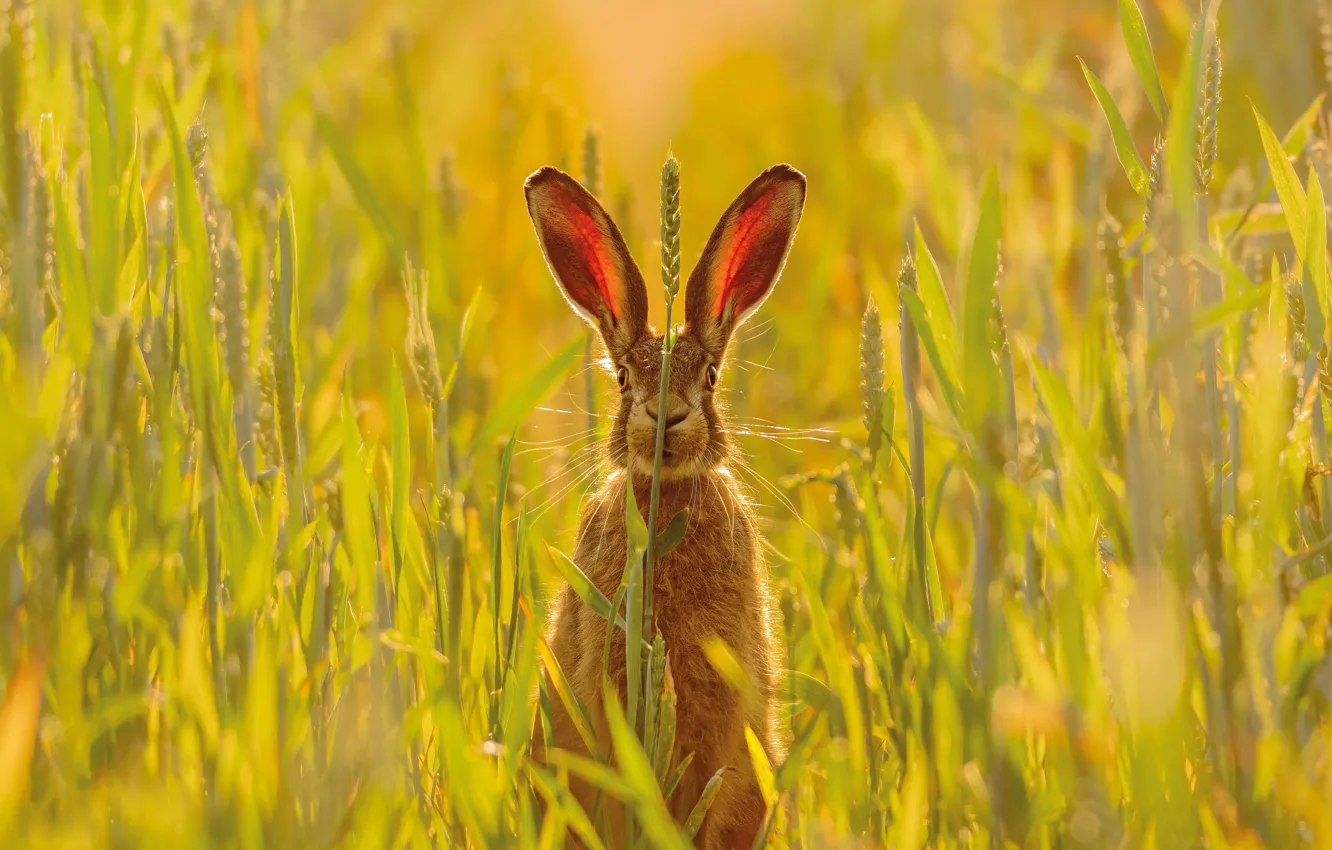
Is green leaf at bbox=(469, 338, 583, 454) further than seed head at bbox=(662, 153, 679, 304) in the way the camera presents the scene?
Yes

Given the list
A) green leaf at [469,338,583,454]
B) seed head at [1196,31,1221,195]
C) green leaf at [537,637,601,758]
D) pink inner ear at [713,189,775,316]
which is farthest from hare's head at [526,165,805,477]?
seed head at [1196,31,1221,195]

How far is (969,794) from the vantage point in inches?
83.0

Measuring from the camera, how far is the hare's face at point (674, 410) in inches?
119

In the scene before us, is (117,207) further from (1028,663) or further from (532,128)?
(532,128)

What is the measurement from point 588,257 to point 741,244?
1.19 ft

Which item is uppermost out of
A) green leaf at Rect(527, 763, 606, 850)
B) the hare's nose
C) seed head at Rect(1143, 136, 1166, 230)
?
seed head at Rect(1143, 136, 1166, 230)

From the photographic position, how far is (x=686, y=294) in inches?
126

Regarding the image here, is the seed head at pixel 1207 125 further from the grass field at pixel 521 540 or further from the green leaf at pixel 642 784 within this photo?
the green leaf at pixel 642 784

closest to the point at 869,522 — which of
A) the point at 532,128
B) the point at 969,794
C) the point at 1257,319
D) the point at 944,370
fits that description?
the point at 944,370

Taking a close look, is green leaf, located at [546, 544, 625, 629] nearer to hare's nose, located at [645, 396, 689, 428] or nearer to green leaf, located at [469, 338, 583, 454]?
green leaf, located at [469, 338, 583, 454]

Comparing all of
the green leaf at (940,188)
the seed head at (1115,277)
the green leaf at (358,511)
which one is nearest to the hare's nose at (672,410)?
the green leaf at (358,511)

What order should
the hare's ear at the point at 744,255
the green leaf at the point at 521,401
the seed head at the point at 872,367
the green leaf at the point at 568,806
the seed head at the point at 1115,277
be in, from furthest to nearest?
the hare's ear at the point at 744,255 < the green leaf at the point at 521,401 < the seed head at the point at 1115,277 < the seed head at the point at 872,367 < the green leaf at the point at 568,806

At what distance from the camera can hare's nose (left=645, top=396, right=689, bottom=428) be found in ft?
9.75

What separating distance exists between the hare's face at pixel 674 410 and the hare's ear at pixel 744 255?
7cm
